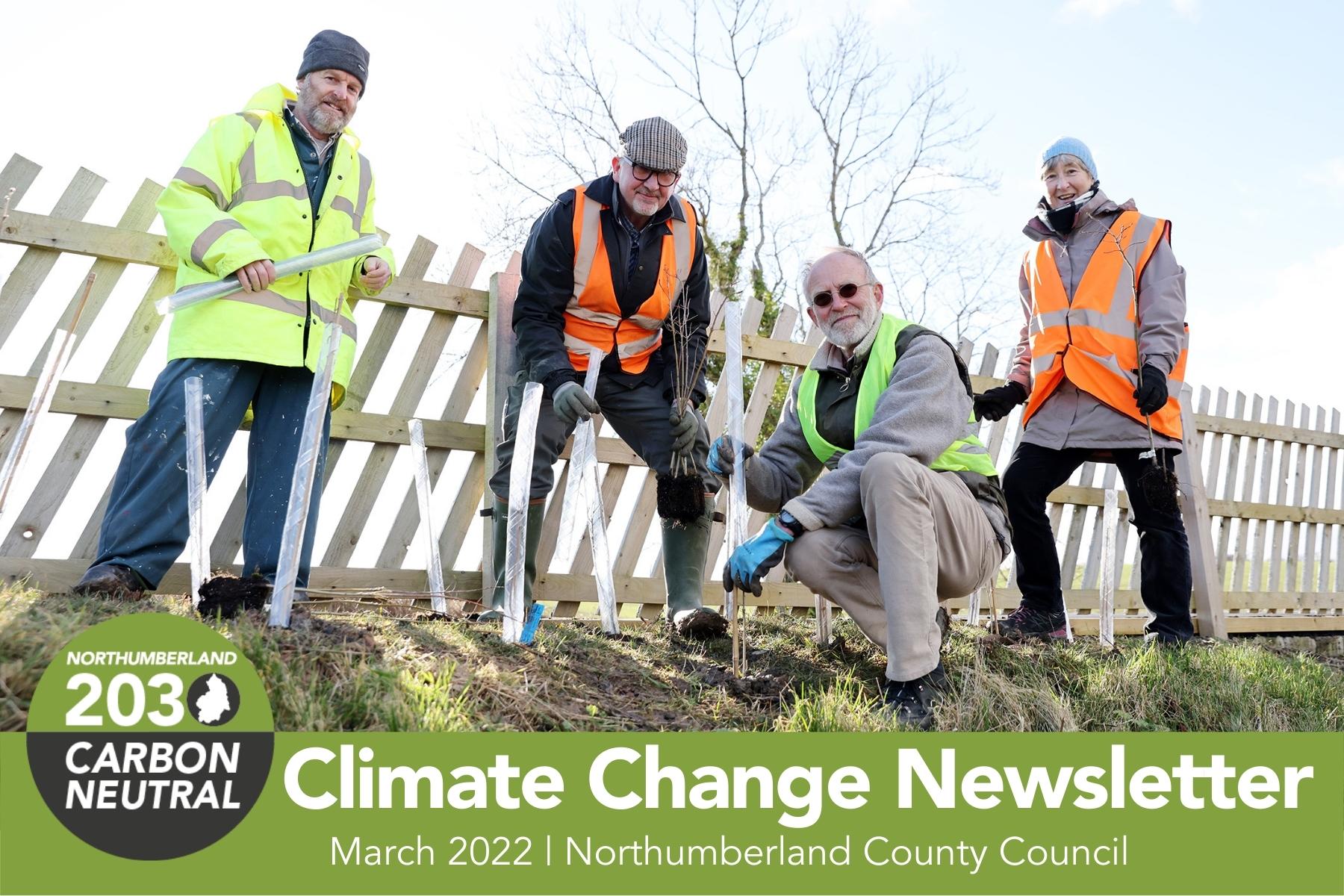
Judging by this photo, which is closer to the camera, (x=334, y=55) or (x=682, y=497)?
(x=334, y=55)

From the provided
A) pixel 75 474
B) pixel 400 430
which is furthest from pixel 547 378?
pixel 75 474

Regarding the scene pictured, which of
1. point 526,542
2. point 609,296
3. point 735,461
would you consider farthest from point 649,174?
point 526,542

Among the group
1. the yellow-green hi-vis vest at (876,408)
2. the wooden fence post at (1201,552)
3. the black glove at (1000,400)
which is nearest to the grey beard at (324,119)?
the yellow-green hi-vis vest at (876,408)

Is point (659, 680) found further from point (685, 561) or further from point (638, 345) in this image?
point (638, 345)

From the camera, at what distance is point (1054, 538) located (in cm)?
435

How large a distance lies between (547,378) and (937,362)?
4.61 ft

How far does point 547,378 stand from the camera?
3.63m

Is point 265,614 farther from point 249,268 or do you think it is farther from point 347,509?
point 347,509

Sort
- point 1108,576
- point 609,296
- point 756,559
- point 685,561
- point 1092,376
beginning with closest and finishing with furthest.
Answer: point 756,559, point 609,296, point 685,561, point 1092,376, point 1108,576

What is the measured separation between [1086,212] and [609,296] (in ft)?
7.00

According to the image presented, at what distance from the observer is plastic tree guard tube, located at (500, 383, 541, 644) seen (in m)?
3.26

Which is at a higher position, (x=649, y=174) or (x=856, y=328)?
(x=649, y=174)

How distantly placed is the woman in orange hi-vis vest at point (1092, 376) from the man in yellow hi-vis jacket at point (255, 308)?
2837 mm

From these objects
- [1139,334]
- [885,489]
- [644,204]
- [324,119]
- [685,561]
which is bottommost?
[685,561]
